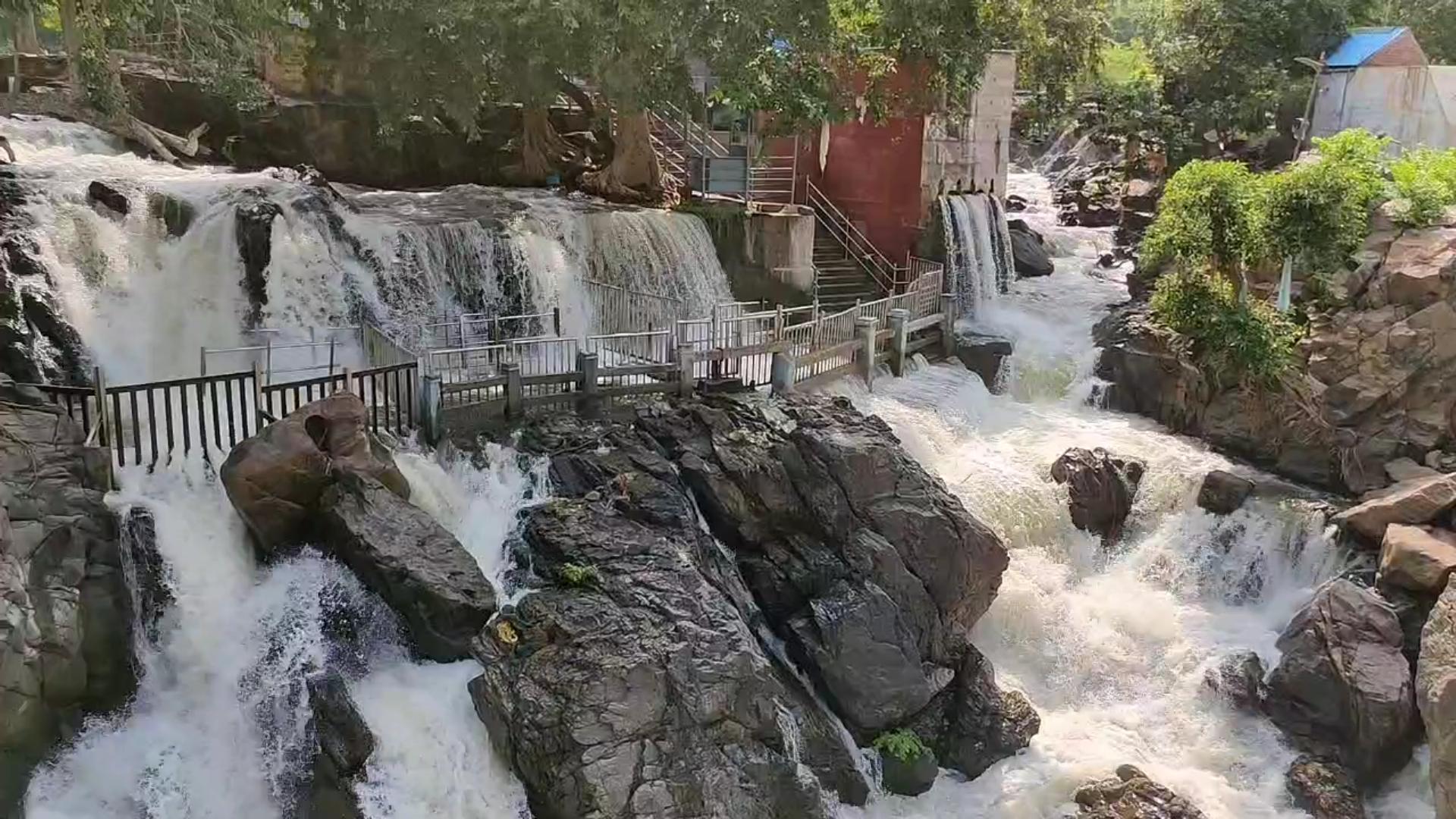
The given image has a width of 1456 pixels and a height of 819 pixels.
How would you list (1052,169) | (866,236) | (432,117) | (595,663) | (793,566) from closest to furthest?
(595,663) < (793,566) < (432,117) < (866,236) < (1052,169)

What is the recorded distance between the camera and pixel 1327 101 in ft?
90.5

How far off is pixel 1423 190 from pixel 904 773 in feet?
43.7

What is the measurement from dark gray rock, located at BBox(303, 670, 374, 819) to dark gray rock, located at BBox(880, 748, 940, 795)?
582cm

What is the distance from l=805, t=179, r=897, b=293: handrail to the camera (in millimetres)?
24641

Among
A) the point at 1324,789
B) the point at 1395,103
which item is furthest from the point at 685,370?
the point at 1395,103

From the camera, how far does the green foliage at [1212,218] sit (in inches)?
741

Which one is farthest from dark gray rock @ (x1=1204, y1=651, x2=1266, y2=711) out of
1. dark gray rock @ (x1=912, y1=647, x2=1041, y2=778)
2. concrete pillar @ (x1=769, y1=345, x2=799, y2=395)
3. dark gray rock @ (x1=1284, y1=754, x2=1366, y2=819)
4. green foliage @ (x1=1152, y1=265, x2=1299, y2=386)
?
concrete pillar @ (x1=769, y1=345, x2=799, y2=395)

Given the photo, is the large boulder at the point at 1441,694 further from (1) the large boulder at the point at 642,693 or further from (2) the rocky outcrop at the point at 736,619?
(1) the large boulder at the point at 642,693

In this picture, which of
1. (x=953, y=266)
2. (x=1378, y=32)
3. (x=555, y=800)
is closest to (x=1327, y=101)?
(x=1378, y=32)

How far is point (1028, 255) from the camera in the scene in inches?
1056

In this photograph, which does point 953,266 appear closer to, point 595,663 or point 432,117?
point 432,117

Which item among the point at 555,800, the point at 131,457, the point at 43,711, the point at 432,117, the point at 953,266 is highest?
the point at 432,117

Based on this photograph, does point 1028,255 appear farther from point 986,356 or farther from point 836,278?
point 986,356

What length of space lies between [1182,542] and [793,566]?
6.70m
